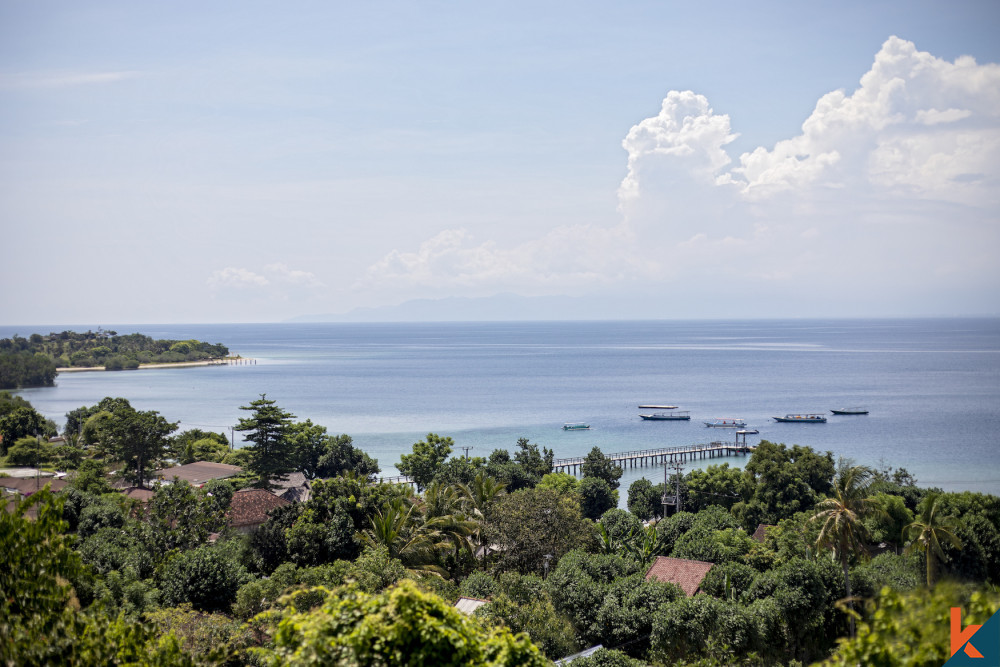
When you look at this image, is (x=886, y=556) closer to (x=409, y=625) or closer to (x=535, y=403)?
(x=409, y=625)

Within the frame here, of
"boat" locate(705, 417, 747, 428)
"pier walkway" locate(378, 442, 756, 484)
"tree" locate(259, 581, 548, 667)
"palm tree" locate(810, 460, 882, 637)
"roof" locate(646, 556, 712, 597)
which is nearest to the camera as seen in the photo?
"tree" locate(259, 581, 548, 667)

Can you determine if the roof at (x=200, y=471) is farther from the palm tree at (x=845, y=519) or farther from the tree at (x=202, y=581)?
the palm tree at (x=845, y=519)

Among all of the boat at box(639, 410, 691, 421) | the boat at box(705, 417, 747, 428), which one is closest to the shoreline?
the boat at box(639, 410, 691, 421)

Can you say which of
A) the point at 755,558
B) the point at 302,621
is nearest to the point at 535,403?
the point at 755,558

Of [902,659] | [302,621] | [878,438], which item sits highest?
[902,659]

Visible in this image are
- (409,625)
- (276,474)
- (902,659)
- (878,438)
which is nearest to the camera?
(902,659)

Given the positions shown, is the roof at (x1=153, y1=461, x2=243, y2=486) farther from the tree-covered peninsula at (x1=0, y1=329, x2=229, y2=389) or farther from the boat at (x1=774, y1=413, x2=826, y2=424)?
the tree-covered peninsula at (x1=0, y1=329, x2=229, y2=389)
